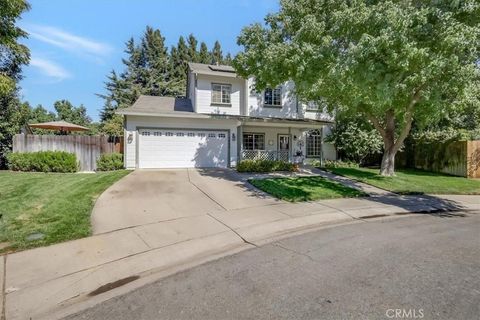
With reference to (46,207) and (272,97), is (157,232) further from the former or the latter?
(272,97)

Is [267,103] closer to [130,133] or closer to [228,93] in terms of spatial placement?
[228,93]

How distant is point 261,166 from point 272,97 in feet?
19.1

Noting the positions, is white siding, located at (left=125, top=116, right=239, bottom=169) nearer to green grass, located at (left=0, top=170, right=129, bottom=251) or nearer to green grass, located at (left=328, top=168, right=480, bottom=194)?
green grass, located at (left=0, top=170, right=129, bottom=251)

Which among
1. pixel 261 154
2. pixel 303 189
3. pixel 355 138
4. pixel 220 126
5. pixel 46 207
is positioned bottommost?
pixel 46 207

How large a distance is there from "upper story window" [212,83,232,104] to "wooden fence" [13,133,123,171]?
6285mm

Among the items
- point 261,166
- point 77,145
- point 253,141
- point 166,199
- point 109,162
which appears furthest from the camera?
point 253,141

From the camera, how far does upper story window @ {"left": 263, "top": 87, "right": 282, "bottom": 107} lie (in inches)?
762

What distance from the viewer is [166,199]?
30.3 ft

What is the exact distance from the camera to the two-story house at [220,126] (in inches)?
630

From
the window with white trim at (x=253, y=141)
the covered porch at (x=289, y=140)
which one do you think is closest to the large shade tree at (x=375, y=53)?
the covered porch at (x=289, y=140)

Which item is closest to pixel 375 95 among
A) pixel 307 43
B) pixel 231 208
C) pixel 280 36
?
pixel 307 43

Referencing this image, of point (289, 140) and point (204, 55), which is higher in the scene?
point (204, 55)

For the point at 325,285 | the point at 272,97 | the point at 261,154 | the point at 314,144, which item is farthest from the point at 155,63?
the point at 325,285

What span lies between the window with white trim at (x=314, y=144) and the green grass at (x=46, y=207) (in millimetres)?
13632
